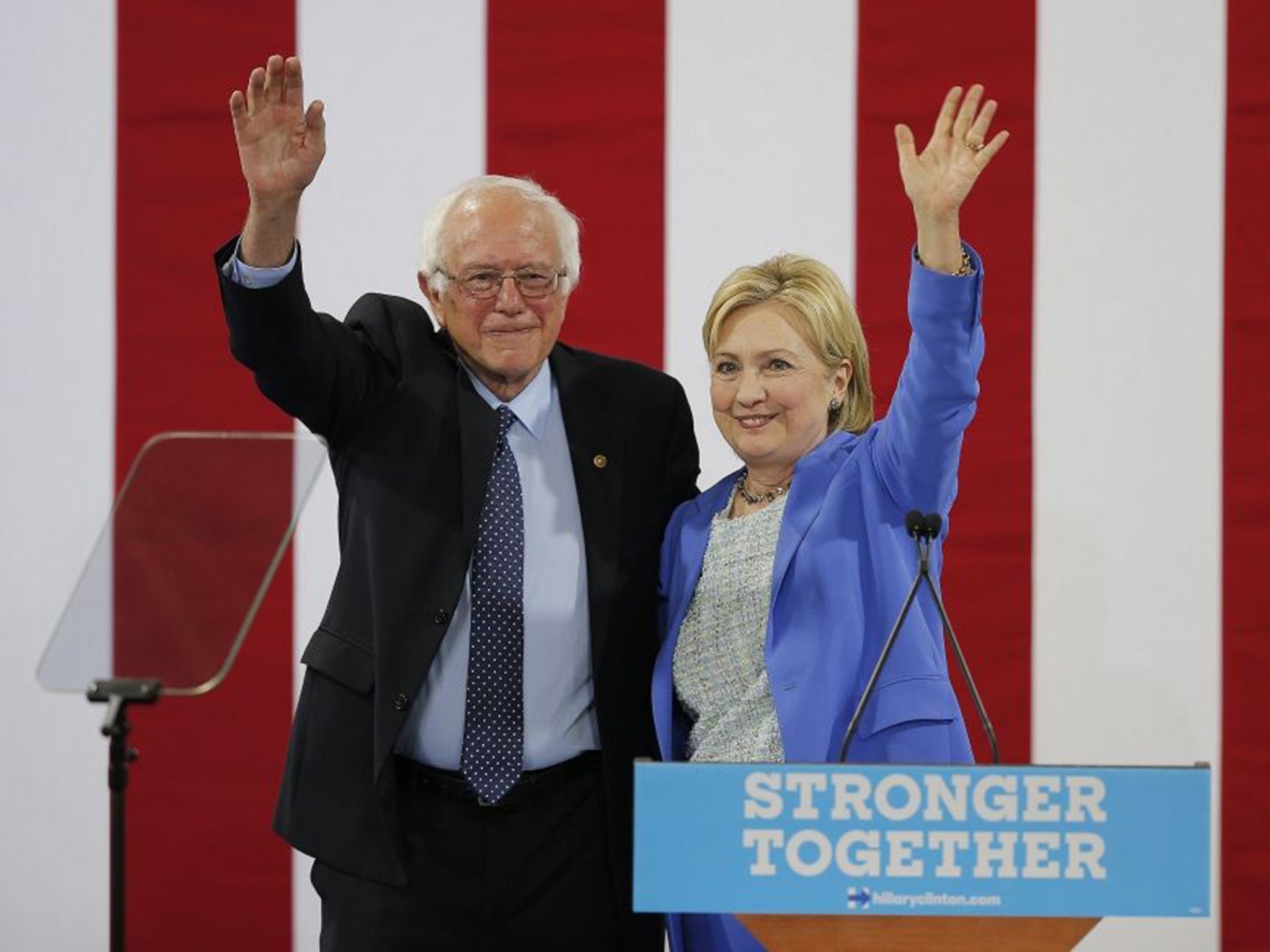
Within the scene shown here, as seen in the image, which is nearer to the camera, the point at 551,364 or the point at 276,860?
the point at 551,364

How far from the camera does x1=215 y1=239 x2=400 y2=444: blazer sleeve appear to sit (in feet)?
5.49

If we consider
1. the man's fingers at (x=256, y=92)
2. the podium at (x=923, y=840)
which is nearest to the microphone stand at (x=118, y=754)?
the podium at (x=923, y=840)

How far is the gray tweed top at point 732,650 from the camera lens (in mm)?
1683

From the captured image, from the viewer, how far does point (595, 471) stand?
1867 millimetres

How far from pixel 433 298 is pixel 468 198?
0.13 m

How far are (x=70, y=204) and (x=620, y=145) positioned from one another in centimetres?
94

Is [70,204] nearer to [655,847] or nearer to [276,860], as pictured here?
[276,860]

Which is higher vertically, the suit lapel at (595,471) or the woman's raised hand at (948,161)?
the woman's raised hand at (948,161)

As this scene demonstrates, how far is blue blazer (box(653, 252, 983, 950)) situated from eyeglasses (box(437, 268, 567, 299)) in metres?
0.39

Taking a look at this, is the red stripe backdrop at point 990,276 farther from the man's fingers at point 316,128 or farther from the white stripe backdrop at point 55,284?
the white stripe backdrop at point 55,284

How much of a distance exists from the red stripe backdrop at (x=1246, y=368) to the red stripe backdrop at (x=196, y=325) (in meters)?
1.57

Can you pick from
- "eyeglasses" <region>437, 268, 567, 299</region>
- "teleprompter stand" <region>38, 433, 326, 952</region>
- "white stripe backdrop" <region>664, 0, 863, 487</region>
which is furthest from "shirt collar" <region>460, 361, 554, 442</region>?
"white stripe backdrop" <region>664, 0, 863, 487</region>

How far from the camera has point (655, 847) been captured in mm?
1237

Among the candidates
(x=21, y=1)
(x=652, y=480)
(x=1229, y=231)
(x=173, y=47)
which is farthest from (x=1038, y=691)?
(x=21, y=1)
